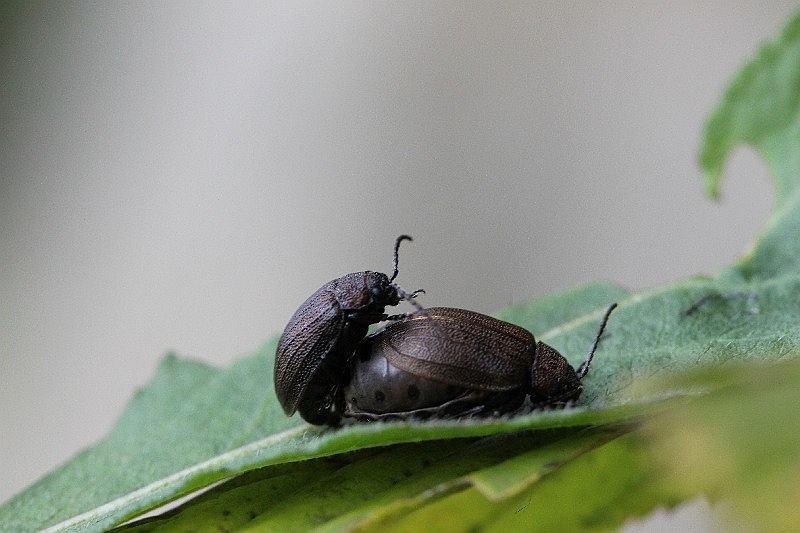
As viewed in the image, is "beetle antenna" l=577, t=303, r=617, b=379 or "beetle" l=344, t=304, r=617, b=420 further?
"beetle antenna" l=577, t=303, r=617, b=379

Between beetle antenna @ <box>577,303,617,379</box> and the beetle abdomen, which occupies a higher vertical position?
the beetle abdomen

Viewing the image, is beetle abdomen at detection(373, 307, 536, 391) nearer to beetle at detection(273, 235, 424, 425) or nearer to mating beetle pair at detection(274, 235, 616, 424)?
mating beetle pair at detection(274, 235, 616, 424)

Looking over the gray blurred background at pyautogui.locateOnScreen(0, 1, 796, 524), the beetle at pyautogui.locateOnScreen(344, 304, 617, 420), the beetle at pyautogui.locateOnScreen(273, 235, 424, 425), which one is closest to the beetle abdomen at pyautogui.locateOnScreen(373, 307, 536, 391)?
the beetle at pyautogui.locateOnScreen(344, 304, 617, 420)

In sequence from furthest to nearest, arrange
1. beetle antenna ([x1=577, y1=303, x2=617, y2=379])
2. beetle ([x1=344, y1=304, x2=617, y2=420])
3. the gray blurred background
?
the gray blurred background < beetle antenna ([x1=577, y1=303, x2=617, y2=379]) < beetle ([x1=344, y1=304, x2=617, y2=420])

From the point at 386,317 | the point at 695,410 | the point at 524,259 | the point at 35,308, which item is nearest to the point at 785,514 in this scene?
the point at 695,410

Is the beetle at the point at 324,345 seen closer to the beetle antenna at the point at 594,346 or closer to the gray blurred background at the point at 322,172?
the beetle antenna at the point at 594,346

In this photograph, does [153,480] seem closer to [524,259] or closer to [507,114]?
[524,259]

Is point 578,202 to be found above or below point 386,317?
below

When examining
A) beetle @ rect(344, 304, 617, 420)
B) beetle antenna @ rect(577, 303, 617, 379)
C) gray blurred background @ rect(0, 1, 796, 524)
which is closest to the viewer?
beetle @ rect(344, 304, 617, 420)
